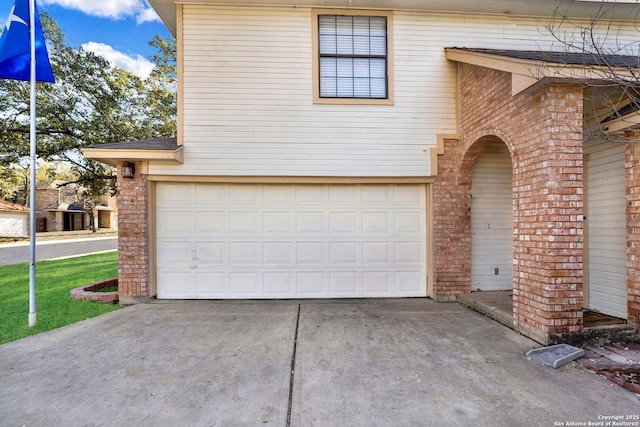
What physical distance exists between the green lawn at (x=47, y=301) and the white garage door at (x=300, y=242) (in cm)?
142

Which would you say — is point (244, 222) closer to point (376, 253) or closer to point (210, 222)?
point (210, 222)

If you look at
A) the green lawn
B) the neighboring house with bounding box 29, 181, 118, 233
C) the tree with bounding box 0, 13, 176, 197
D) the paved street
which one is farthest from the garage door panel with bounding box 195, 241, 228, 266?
the neighboring house with bounding box 29, 181, 118, 233

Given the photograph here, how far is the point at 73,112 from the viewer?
9633mm

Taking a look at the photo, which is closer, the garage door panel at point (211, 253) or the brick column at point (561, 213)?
the brick column at point (561, 213)

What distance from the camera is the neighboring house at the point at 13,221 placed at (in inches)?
901

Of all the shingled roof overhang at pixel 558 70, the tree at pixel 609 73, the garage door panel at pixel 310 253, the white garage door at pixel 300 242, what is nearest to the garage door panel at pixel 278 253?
the white garage door at pixel 300 242

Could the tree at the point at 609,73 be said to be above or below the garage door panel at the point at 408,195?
above

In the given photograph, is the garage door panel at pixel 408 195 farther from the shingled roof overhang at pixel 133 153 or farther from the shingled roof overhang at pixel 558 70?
the shingled roof overhang at pixel 133 153

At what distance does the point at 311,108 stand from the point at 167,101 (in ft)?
28.9

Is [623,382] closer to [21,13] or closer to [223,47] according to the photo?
[223,47]

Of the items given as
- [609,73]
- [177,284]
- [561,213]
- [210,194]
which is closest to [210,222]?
[210,194]

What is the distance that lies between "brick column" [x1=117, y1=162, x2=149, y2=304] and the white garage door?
52 cm

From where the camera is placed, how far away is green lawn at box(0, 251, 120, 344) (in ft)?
13.9

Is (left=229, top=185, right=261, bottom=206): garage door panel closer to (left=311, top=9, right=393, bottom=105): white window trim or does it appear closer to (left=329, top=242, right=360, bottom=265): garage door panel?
(left=329, top=242, right=360, bottom=265): garage door panel
